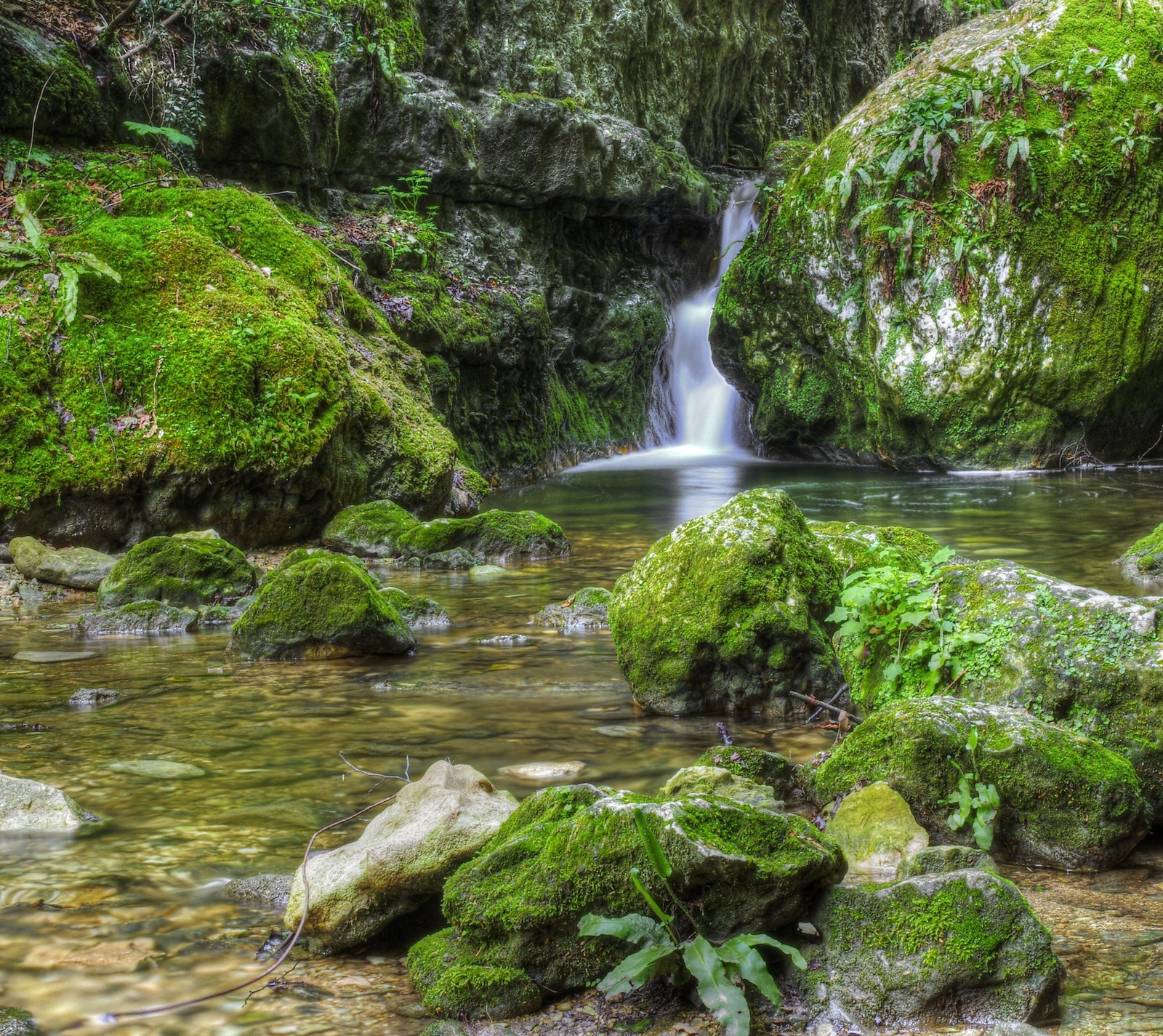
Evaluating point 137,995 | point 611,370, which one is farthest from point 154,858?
point 611,370

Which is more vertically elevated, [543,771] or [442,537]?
[442,537]

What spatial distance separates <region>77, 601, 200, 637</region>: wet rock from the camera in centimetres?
587

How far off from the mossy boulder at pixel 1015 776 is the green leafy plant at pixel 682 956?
1.06m

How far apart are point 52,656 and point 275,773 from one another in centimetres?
230

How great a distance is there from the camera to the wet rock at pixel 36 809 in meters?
3.09

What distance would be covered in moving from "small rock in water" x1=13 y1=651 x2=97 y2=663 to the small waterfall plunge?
54.6ft

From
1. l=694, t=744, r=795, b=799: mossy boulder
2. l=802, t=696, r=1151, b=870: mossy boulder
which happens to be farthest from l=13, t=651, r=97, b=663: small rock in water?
l=802, t=696, r=1151, b=870: mossy boulder

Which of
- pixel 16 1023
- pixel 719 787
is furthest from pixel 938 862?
pixel 16 1023

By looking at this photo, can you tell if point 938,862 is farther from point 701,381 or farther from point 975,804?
point 701,381

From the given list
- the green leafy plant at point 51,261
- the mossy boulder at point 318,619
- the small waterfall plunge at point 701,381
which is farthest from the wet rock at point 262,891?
the small waterfall plunge at point 701,381

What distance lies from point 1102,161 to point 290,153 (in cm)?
1145

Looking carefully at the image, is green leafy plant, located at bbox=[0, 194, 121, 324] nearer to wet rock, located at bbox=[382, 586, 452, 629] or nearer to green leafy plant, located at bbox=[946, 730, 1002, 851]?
wet rock, located at bbox=[382, 586, 452, 629]

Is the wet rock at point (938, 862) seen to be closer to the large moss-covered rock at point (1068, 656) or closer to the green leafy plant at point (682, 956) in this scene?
the green leafy plant at point (682, 956)

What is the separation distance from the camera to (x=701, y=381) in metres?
21.9
